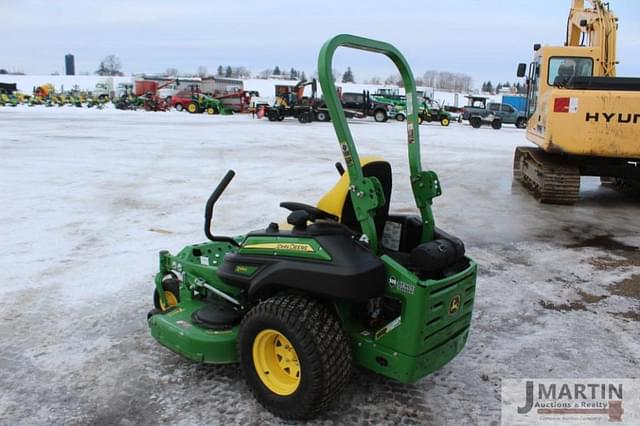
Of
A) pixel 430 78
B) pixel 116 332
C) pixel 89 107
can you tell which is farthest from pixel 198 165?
pixel 430 78

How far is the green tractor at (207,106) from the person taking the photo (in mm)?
33875

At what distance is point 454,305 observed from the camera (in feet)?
10.2

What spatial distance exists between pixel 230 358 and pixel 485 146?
16.9 meters

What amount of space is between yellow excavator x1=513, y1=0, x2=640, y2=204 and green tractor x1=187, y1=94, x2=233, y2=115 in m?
24.8

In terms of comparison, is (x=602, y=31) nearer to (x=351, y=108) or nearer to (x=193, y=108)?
(x=351, y=108)

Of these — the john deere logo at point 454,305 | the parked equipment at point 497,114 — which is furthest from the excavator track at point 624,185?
the parked equipment at point 497,114

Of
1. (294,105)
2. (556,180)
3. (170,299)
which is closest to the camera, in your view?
(170,299)

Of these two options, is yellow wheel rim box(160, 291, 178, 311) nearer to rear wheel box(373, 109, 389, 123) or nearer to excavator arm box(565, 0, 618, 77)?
excavator arm box(565, 0, 618, 77)

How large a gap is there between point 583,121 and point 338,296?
693 cm

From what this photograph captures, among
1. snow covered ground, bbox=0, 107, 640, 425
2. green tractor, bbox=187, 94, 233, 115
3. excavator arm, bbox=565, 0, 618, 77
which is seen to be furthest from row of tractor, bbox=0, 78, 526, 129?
snow covered ground, bbox=0, 107, 640, 425

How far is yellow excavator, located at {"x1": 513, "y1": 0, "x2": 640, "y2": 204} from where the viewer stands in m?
8.37

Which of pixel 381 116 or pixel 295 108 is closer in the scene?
pixel 295 108

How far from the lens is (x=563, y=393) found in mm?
3496

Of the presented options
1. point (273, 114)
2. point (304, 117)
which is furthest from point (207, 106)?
point (304, 117)
